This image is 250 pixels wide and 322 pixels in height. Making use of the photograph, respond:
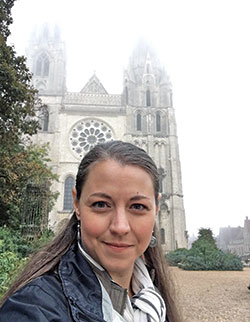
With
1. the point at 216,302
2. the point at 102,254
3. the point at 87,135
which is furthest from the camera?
the point at 87,135

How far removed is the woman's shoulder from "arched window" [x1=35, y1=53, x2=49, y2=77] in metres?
33.2

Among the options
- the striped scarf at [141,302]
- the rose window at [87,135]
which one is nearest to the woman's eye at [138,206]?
the striped scarf at [141,302]

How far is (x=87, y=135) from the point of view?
27859mm

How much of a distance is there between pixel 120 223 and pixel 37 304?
0.40m

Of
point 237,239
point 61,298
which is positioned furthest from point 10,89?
point 237,239

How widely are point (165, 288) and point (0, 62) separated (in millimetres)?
7888

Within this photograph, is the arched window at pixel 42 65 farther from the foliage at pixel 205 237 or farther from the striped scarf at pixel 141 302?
the striped scarf at pixel 141 302

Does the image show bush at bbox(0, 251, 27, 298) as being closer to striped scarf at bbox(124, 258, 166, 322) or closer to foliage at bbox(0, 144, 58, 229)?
foliage at bbox(0, 144, 58, 229)

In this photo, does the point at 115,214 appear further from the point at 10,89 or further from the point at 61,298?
the point at 10,89

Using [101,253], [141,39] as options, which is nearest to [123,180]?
[101,253]

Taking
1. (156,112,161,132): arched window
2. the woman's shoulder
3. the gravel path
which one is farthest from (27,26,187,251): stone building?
the woman's shoulder

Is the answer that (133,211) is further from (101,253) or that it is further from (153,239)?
(153,239)

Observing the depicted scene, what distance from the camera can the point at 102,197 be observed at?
1.10 meters

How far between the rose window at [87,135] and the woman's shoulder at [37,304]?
26.6m
